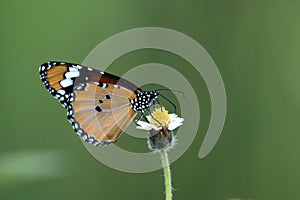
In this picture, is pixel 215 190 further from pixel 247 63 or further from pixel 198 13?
pixel 198 13

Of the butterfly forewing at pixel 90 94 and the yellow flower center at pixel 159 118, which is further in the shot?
the butterfly forewing at pixel 90 94

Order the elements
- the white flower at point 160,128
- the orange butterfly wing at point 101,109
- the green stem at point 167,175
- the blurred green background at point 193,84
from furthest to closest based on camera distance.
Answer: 1. the blurred green background at point 193,84
2. the orange butterfly wing at point 101,109
3. the white flower at point 160,128
4. the green stem at point 167,175

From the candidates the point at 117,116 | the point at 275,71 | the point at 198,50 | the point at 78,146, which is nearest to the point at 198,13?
the point at 198,50

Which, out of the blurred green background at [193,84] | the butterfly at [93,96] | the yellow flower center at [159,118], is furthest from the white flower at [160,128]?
the blurred green background at [193,84]

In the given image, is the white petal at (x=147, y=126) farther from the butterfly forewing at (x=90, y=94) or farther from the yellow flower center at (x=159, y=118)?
the butterfly forewing at (x=90, y=94)

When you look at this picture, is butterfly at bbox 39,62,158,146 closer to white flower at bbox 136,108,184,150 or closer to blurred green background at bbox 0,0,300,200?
white flower at bbox 136,108,184,150

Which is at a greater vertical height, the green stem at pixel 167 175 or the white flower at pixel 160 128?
the white flower at pixel 160 128

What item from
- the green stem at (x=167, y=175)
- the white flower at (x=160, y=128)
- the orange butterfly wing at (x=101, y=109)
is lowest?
the green stem at (x=167, y=175)
